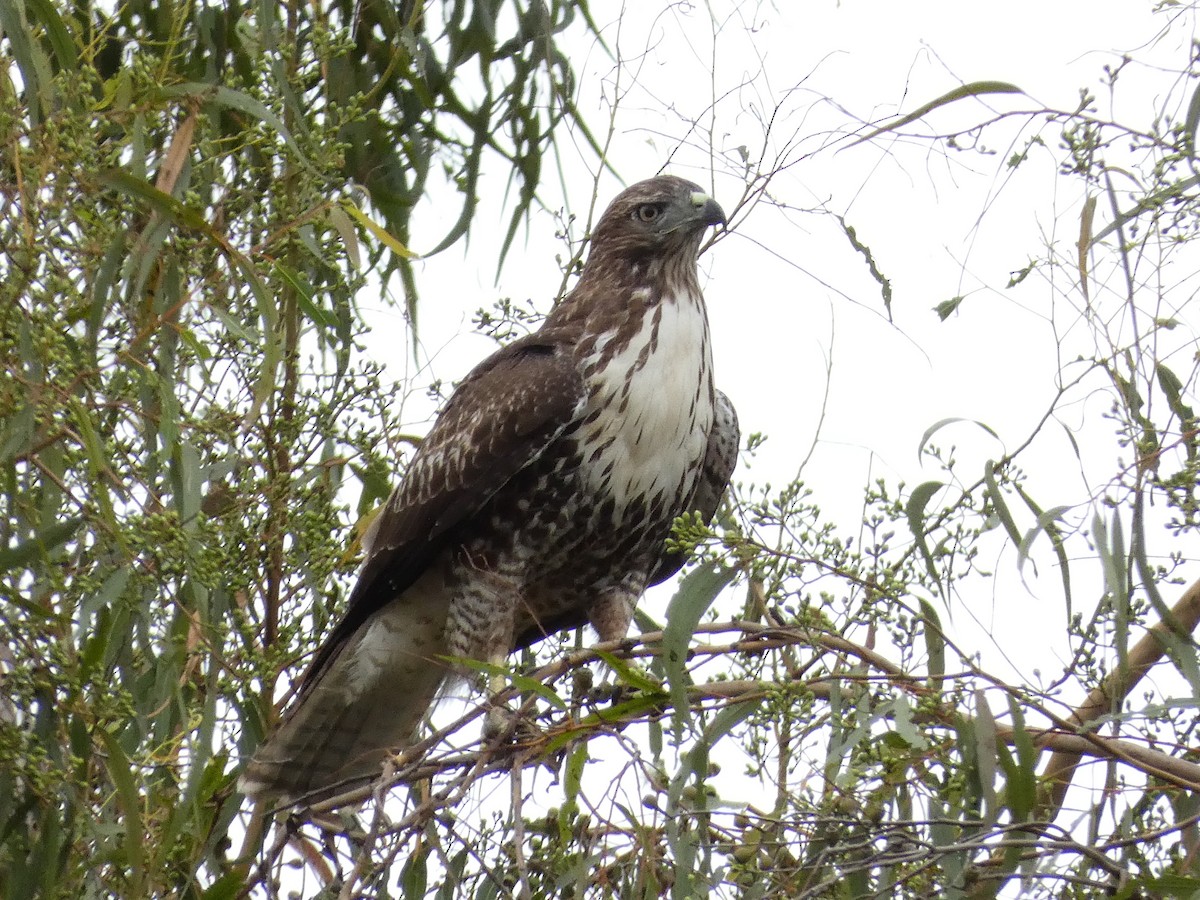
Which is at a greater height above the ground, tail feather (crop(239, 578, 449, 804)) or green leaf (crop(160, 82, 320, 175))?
green leaf (crop(160, 82, 320, 175))

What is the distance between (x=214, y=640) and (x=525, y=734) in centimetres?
58

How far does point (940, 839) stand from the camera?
89.0 inches

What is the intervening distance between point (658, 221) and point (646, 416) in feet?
1.90

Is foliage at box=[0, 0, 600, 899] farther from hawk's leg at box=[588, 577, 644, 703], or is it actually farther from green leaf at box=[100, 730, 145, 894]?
hawk's leg at box=[588, 577, 644, 703]

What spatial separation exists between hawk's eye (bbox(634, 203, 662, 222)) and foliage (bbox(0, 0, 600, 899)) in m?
1.01

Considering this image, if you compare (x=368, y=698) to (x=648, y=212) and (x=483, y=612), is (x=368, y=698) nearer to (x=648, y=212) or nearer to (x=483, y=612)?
(x=483, y=612)

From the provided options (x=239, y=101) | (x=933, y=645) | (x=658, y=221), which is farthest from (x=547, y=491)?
(x=933, y=645)

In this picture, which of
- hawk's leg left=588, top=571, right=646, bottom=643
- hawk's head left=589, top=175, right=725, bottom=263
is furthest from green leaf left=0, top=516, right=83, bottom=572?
hawk's head left=589, top=175, right=725, bottom=263

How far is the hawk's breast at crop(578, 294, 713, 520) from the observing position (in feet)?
12.6

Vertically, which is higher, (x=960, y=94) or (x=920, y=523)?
(x=960, y=94)

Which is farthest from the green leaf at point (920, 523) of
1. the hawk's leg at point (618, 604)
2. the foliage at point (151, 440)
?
the hawk's leg at point (618, 604)

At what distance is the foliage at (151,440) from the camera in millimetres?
2605

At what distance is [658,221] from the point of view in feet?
13.6

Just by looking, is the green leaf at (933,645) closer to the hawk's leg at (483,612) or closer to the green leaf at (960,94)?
the green leaf at (960,94)
